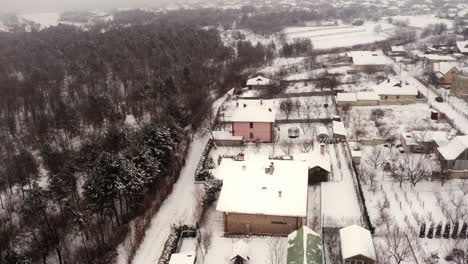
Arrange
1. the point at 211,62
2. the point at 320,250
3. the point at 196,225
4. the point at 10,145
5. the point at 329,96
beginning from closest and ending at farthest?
the point at 320,250, the point at 196,225, the point at 10,145, the point at 329,96, the point at 211,62

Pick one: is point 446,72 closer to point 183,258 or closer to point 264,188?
point 264,188

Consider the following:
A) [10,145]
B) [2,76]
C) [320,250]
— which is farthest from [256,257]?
[2,76]

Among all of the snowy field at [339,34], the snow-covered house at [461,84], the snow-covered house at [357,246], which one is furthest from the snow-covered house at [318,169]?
the snowy field at [339,34]

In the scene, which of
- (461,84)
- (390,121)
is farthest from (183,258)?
(461,84)

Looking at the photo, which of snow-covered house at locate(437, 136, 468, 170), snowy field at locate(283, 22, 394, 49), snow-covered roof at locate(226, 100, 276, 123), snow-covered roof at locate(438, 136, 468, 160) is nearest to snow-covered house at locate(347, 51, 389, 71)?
snowy field at locate(283, 22, 394, 49)

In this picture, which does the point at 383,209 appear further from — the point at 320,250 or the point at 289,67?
the point at 289,67

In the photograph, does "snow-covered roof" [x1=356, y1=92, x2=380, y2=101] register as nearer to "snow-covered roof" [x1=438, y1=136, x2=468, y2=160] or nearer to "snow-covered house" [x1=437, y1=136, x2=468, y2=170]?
"snow-covered roof" [x1=438, y1=136, x2=468, y2=160]
